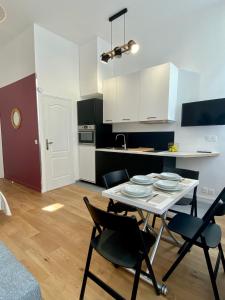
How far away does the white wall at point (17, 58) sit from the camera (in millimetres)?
3398

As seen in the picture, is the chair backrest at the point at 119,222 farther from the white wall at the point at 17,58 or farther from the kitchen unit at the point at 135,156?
the white wall at the point at 17,58

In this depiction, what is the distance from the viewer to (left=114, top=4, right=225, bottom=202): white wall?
9.39 feet

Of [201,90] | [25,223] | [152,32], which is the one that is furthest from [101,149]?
[152,32]

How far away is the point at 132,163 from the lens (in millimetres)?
3375

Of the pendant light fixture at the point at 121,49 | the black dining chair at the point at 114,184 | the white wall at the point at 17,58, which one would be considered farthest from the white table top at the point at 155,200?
the white wall at the point at 17,58

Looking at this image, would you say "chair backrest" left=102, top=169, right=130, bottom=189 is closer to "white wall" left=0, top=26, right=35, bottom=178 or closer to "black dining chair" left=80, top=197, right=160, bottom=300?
"black dining chair" left=80, top=197, right=160, bottom=300

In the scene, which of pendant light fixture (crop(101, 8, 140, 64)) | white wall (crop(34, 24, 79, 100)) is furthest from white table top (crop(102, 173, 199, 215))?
white wall (crop(34, 24, 79, 100))

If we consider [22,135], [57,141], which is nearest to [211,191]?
[57,141]

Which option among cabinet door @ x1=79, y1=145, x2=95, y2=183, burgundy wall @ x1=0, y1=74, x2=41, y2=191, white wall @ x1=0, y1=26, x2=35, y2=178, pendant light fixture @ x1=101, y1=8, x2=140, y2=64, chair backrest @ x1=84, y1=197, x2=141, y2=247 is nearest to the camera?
chair backrest @ x1=84, y1=197, x2=141, y2=247

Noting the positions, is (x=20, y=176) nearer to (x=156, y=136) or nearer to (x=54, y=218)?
(x=54, y=218)

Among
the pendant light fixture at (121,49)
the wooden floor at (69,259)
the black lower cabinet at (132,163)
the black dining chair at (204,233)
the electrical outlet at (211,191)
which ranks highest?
the pendant light fixture at (121,49)

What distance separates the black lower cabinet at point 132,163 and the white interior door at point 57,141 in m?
0.74

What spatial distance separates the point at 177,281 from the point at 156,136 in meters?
2.59

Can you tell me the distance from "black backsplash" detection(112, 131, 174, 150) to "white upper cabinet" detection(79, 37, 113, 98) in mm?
1213
